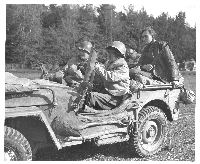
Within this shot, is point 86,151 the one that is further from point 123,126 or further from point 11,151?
point 11,151

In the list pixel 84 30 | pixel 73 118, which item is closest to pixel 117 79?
pixel 73 118

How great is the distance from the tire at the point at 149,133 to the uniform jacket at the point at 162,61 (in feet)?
2.64

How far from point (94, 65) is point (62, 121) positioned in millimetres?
956

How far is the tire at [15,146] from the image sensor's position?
5.09 metres

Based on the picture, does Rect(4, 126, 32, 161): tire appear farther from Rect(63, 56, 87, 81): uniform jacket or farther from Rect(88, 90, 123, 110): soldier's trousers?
Rect(63, 56, 87, 81): uniform jacket

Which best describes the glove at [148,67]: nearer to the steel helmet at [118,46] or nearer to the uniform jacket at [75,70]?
the uniform jacket at [75,70]

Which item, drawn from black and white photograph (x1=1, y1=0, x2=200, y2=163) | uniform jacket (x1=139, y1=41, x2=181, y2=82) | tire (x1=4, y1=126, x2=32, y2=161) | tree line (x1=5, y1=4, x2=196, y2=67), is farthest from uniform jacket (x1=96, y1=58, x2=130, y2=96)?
tree line (x1=5, y1=4, x2=196, y2=67)

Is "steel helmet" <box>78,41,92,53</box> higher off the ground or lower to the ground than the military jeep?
higher

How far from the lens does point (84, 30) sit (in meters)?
20.6

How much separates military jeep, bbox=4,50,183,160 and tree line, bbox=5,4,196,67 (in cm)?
625

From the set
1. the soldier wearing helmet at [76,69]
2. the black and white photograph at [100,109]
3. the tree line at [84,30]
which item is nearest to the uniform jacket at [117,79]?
the black and white photograph at [100,109]

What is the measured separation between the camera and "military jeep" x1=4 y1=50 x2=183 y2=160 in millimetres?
5205

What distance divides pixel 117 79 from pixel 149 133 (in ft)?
4.91

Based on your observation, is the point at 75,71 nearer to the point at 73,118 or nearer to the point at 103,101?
the point at 103,101
